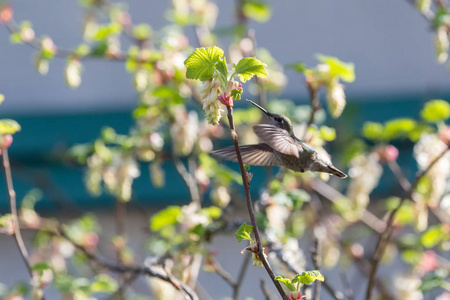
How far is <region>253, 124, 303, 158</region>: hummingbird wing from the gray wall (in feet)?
11.7

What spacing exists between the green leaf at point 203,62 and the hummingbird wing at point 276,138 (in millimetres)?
152

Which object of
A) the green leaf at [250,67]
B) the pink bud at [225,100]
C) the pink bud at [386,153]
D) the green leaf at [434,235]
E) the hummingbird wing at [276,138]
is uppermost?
the pink bud at [386,153]

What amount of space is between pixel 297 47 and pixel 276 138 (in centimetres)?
382

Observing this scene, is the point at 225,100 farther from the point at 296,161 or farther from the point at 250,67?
the point at 296,161

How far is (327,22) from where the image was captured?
5.03 meters

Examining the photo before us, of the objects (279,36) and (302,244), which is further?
(279,36)

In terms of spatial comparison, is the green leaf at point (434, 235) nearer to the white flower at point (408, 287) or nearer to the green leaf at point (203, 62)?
the white flower at point (408, 287)

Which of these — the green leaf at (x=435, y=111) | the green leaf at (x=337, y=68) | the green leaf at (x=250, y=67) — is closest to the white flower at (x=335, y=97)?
the green leaf at (x=337, y=68)

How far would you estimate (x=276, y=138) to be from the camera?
4.32 ft

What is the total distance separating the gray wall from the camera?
4.91 metres

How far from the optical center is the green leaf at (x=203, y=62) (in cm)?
115

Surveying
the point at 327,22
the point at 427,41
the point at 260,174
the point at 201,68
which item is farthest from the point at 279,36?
→ the point at 201,68

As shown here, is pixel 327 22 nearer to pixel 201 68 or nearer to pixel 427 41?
pixel 427 41

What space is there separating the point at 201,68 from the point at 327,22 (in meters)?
4.02
